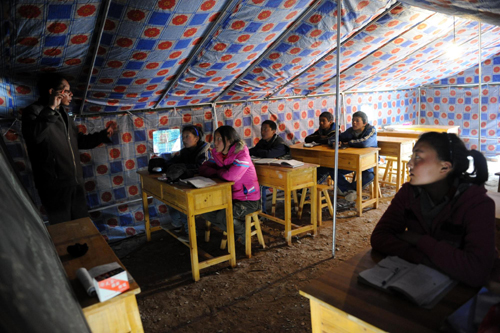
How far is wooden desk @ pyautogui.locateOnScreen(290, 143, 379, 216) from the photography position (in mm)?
5121

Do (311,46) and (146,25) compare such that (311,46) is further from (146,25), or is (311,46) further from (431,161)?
(431,161)

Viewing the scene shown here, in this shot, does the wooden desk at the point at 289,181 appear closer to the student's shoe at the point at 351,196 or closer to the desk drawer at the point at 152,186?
the student's shoe at the point at 351,196

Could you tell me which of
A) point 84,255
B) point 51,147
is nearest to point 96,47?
point 51,147

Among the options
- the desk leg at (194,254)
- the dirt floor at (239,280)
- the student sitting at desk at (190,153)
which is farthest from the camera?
the student sitting at desk at (190,153)

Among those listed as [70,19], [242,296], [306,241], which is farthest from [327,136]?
[70,19]

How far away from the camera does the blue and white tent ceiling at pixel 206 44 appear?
2973mm

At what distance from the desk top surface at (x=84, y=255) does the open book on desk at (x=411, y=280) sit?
1.11 m

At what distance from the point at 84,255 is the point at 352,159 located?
3908 mm

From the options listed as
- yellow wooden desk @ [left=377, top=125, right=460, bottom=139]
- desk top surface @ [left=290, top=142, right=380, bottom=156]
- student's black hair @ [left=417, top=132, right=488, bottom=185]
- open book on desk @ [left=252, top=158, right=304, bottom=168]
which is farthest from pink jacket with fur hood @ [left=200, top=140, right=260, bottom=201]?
yellow wooden desk @ [left=377, top=125, right=460, bottom=139]

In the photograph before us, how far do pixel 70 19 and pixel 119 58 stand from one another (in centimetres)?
74

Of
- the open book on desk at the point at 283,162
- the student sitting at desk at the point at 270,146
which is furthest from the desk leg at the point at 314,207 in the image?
the student sitting at desk at the point at 270,146

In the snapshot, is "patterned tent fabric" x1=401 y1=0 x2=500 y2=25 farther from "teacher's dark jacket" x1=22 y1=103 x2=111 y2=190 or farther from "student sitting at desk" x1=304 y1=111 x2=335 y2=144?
"teacher's dark jacket" x1=22 y1=103 x2=111 y2=190

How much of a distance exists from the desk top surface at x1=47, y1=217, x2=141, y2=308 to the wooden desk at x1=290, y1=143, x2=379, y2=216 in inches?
140

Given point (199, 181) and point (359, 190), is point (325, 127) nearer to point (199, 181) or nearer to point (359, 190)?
point (359, 190)
